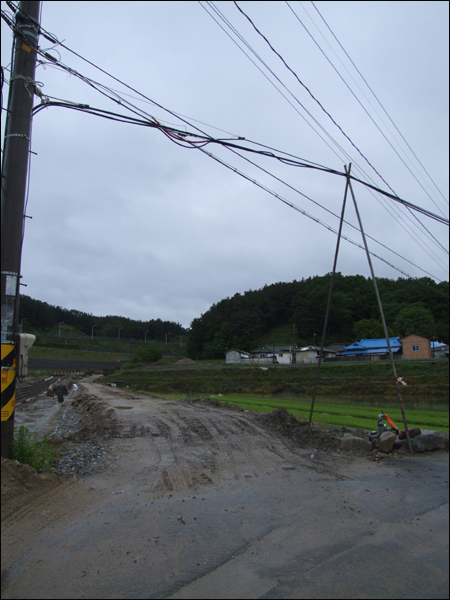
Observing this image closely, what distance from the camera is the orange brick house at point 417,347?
25.7 ft

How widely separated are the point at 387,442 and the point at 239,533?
515 cm

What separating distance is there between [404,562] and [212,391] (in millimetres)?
46424

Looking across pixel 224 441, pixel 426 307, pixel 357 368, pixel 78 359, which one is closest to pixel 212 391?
pixel 357 368

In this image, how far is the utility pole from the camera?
7.05 meters

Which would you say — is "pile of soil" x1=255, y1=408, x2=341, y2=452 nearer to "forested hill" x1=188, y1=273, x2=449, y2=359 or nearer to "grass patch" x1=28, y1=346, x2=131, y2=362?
"forested hill" x1=188, y1=273, x2=449, y2=359

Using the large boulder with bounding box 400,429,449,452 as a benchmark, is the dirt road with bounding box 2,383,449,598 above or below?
below

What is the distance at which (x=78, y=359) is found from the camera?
106 meters

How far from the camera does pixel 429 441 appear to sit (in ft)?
28.0

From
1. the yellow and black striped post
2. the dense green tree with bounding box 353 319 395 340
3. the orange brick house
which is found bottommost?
the yellow and black striped post

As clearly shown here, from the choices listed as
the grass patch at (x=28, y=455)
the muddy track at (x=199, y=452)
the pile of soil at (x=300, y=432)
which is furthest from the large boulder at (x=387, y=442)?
the grass patch at (x=28, y=455)

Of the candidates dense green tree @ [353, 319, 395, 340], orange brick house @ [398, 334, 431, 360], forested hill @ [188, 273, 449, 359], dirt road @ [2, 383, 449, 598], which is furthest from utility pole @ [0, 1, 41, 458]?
dense green tree @ [353, 319, 395, 340]

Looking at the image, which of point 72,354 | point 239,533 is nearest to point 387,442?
point 239,533

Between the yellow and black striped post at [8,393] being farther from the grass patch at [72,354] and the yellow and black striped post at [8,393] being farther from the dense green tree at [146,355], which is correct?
the grass patch at [72,354]

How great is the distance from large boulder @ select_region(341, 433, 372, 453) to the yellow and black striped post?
764cm
